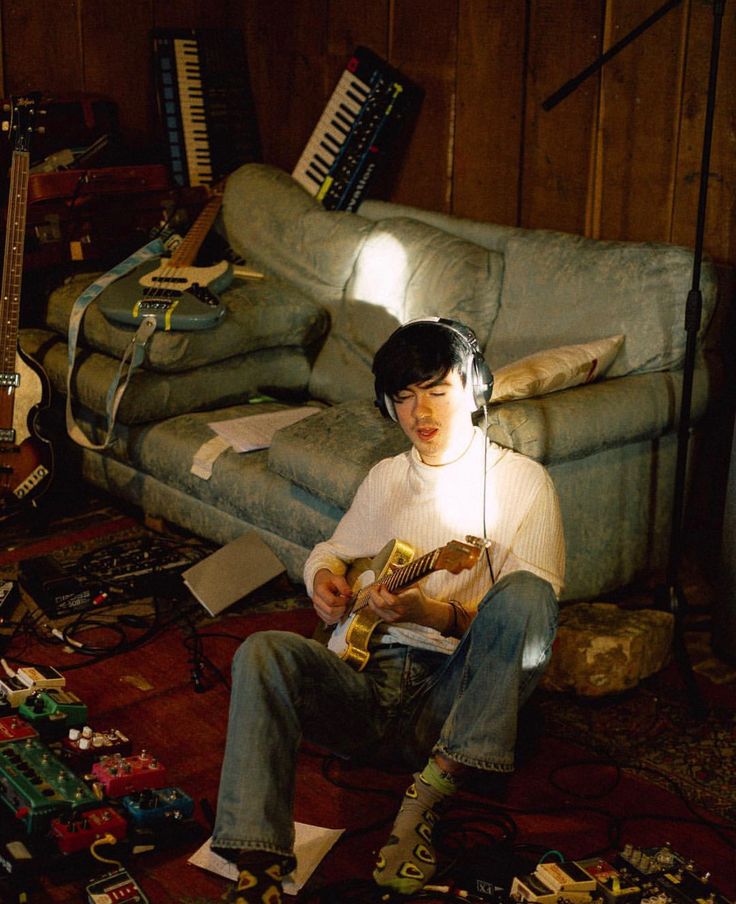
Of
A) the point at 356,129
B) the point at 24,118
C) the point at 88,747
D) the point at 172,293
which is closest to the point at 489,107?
the point at 356,129

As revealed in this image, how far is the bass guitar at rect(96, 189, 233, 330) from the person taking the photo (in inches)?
150

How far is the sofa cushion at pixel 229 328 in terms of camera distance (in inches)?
150

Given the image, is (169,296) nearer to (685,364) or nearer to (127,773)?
(685,364)

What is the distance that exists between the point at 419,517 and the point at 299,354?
181 cm

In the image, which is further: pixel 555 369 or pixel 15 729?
pixel 555 369

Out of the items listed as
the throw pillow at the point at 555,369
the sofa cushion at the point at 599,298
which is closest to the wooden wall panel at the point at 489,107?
the sofa cushion at the point at 599,298

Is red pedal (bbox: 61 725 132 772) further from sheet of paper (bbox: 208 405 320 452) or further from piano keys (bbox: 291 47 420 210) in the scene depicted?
piano keys (bbox: 291 47 420 210)

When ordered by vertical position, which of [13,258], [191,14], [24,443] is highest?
[191,14]

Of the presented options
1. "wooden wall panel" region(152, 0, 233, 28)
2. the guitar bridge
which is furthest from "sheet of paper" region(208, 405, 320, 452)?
"wooden wall panel" region(152, 0, 233, 28)

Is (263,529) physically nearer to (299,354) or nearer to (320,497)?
(320,497)

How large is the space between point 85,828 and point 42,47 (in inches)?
142

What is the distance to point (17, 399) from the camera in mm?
3908

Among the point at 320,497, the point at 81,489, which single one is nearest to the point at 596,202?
the point at 320,497

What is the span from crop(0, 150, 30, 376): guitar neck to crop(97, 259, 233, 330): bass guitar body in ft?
0.93
